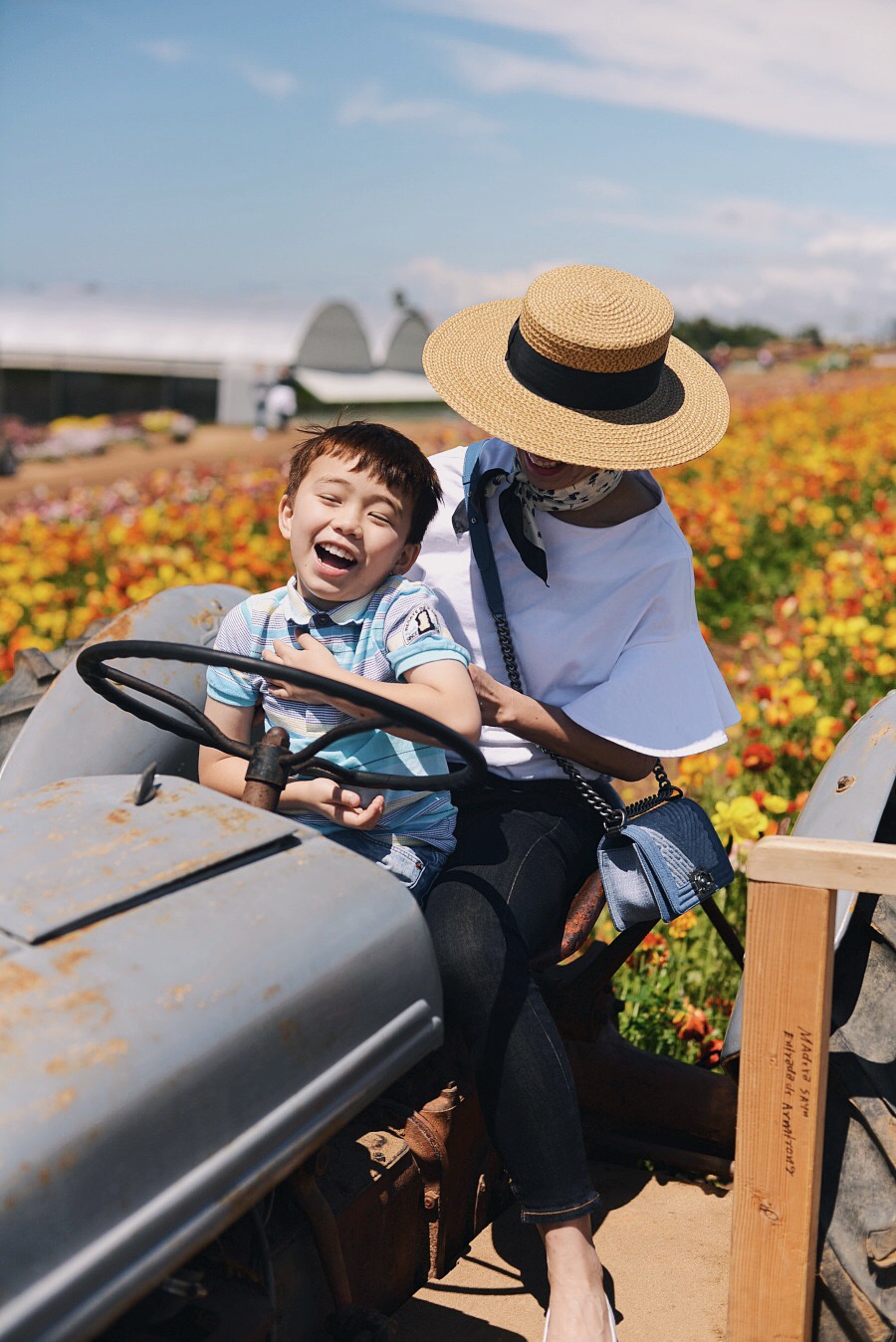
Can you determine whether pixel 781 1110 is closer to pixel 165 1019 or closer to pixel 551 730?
pixel 551 730

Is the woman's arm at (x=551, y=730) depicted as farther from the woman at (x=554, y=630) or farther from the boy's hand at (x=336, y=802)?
the boy's hand at (x=336, y=802)

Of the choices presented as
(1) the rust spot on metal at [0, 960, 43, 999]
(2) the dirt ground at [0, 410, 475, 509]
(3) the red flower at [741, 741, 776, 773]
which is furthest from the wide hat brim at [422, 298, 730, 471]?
(2) the dirt ground at [0, 410, 475, 509]

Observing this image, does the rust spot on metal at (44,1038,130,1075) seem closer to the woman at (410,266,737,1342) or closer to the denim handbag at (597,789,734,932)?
the woman at (410,266,737,1342)

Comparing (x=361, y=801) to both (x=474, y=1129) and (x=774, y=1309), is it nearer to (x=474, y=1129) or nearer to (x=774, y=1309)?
(x=474, y=1129)

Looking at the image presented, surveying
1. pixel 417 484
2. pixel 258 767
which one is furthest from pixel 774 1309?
pixel 417 484

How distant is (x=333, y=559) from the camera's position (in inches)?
71.2

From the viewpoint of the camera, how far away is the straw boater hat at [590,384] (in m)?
1.94

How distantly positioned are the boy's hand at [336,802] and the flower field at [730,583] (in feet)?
3.81

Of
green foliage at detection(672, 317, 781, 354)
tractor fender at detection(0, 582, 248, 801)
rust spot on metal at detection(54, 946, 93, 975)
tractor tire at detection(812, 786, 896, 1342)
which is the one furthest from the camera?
green foliage at detection(672, 317, 781, 354)

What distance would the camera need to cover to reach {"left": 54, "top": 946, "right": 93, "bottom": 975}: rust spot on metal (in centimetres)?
113

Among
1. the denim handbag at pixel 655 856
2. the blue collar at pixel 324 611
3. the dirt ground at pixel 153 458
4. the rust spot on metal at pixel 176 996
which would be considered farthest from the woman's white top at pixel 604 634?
the dirt ground at pixel 153 458

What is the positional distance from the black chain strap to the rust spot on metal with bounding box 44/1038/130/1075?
3.53 feet

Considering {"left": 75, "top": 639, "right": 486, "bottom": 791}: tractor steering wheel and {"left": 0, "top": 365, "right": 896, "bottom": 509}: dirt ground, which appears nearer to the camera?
{"left": 75, "top": 639, "right": 486, "bottom": 791}: tractor steering wheel

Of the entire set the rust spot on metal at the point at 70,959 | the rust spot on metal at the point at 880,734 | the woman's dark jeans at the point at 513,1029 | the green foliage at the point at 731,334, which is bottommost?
the green foliage at the point at 731,334
